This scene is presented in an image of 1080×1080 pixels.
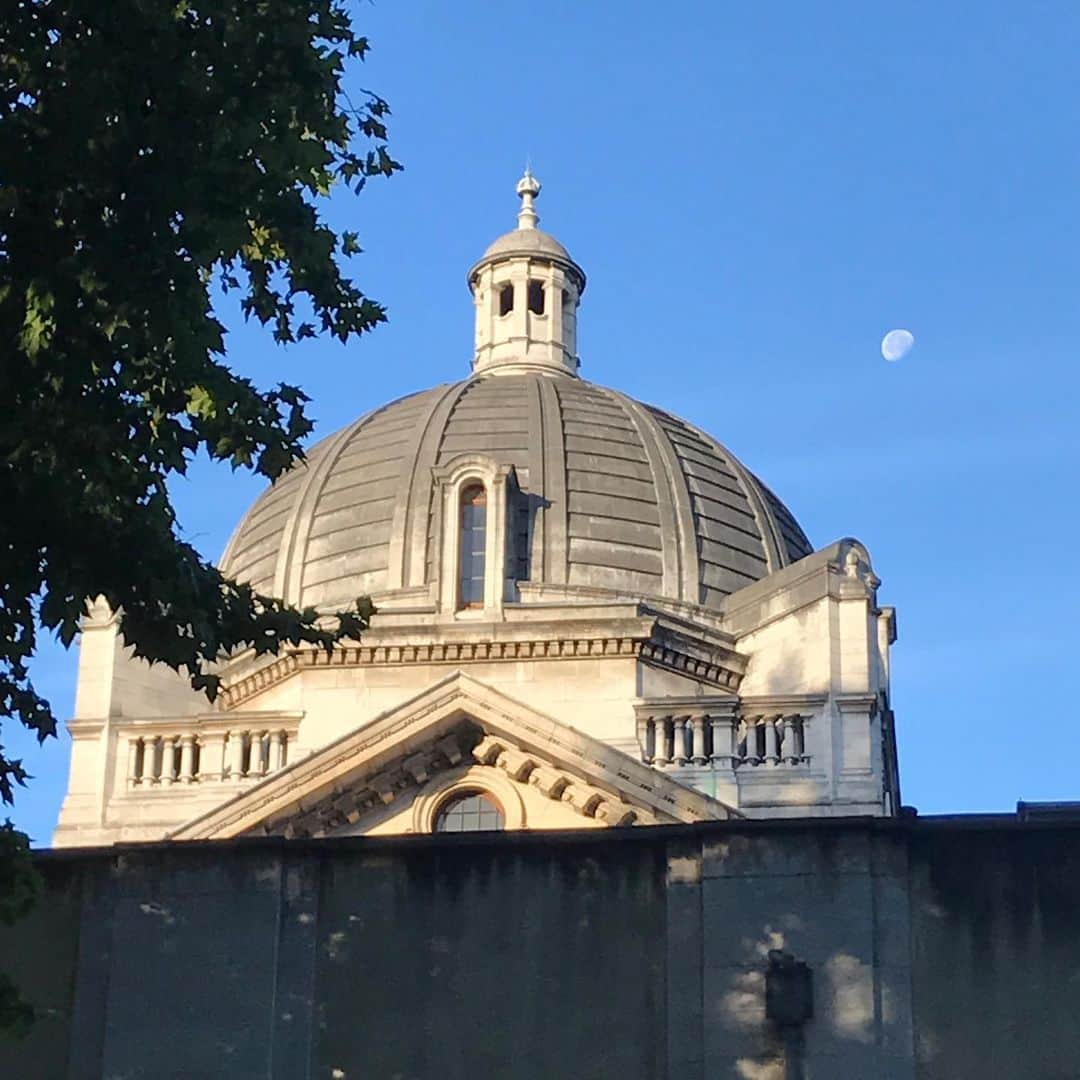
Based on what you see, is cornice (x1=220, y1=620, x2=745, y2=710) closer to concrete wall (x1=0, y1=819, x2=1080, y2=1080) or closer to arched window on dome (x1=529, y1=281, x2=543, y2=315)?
arched window on dome (x1=529, y1=281, x2=543, y2=315)

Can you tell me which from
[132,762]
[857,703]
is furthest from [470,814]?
[857,703]

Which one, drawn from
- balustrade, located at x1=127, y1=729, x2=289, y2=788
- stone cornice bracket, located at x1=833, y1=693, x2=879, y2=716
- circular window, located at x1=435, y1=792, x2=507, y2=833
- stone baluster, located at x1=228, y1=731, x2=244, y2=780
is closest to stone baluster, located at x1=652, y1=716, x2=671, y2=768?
stone cornice bracket, located at x1=833, y1=693, x2=879, y2=716

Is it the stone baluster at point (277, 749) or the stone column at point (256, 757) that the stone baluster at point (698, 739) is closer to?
the stone baluster at point (277, 749)

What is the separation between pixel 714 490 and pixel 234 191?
2826 cm

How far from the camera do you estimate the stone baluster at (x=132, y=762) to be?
1387 inches

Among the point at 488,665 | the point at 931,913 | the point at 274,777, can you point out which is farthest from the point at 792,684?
the point at 931,913

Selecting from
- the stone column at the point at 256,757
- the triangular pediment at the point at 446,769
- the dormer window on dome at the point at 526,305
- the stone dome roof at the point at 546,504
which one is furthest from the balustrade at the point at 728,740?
the dormer window on dome at the point at 526,305

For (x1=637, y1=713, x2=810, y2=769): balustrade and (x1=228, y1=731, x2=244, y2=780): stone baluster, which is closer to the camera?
(x1=637, y1=713, x2=810, y2=769): balustrade

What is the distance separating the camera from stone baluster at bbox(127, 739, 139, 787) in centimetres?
3523

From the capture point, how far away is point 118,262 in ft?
48.9

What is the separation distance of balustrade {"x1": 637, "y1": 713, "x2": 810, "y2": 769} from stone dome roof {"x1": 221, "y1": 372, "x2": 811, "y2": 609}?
6.02 meters

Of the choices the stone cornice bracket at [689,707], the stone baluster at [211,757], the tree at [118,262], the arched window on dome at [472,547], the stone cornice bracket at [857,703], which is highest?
the arched window on dome at [472,547]

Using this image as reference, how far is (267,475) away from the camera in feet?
53.4

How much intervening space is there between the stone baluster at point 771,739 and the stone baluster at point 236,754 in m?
5.88
